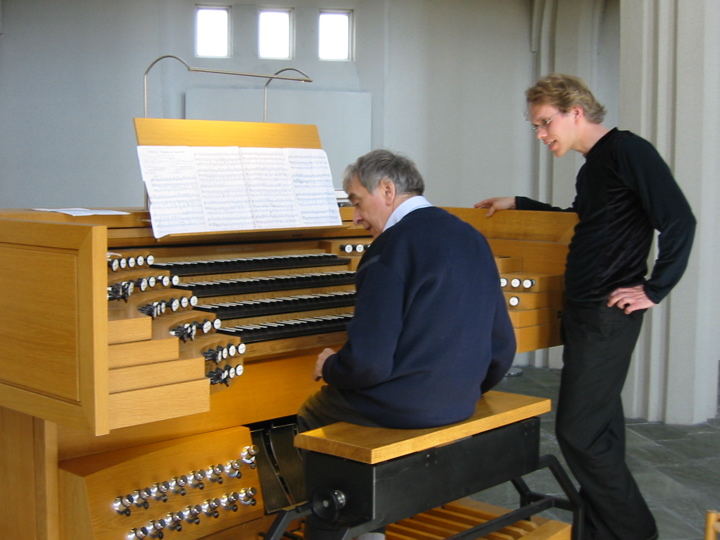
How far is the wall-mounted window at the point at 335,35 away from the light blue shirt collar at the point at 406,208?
5608 millimetres

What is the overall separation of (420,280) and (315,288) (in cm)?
108

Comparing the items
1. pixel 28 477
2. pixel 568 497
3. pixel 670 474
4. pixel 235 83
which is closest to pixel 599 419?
pixel 568 497

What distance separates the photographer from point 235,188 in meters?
3.70

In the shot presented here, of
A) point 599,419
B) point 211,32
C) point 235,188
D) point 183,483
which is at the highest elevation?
point 211,32

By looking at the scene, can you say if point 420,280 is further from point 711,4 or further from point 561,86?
point 711,4

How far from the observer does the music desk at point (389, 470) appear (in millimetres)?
2738

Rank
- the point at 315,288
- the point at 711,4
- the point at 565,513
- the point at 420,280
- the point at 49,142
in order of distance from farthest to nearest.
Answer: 1. the point at 49,142
2. the point at 711,4
3. the point at 565,513
4. the point at 315,288
5. the point at 420,280

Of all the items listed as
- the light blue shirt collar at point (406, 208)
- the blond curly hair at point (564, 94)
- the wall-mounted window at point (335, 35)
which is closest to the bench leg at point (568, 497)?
the light blue shirt collar at point (406, 208)

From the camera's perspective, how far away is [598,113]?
3590 mm

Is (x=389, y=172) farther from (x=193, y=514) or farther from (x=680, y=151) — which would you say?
(x=680, y=151)

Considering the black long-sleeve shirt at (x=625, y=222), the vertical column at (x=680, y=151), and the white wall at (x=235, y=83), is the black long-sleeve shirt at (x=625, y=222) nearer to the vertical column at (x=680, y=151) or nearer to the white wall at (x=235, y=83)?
the vertical column at (x=680, y=151)

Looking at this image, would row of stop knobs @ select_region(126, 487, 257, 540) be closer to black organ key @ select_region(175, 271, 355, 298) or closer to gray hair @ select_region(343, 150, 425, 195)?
black organ key @ select_region(175, 271, 355, 298)

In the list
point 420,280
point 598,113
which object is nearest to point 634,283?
point 598,113

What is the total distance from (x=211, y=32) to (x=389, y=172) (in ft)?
18.5
